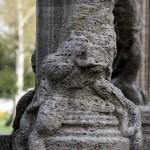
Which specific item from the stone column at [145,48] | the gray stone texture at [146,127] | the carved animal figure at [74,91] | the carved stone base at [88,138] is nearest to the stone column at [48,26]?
the carved animal figure at [74,91]

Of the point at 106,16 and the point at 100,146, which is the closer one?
the point at 100,146

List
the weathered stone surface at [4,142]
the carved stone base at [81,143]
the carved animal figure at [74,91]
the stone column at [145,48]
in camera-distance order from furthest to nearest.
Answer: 1. the stone column at [145,48]
2. the weathered stone surface at [4,142]
3. the carved animal figure at [74,91]
4. the carved stone base at [81,143]

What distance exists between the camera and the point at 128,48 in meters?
11.0

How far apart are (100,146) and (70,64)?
0.82 m

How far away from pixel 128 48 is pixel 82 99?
306 cm

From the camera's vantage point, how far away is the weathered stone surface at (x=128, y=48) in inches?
412

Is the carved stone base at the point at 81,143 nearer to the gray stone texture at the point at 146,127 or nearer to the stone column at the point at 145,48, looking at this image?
the gray stone texture at the point at 146,127

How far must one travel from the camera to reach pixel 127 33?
1075cm

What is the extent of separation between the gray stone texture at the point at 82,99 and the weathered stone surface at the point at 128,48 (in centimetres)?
207

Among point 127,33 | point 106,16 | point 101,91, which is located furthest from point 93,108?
point 127,33

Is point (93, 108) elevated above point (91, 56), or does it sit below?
below

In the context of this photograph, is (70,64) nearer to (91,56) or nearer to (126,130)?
(91,56)

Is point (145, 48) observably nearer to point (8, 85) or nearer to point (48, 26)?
point (48, 26)

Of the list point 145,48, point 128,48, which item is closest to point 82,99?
point 128,48
